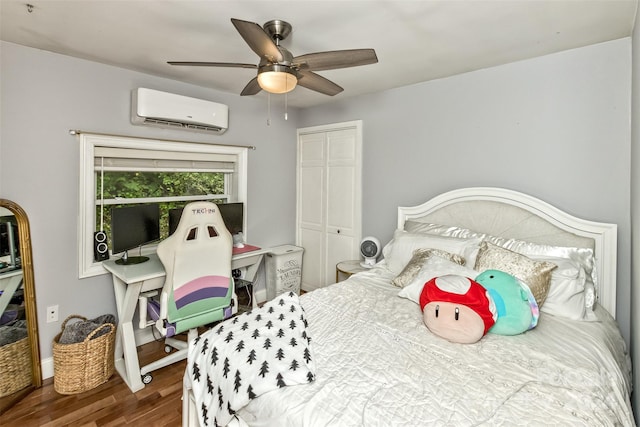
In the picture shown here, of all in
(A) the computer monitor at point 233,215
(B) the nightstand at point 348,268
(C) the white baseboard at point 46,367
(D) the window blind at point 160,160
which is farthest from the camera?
(A) the computer monitor at point 233,215

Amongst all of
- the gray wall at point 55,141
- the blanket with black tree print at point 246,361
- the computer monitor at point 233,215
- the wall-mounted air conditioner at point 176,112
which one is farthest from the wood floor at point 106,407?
the wall-mounted air conditioner at point 176,112

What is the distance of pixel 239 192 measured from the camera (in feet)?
11.8

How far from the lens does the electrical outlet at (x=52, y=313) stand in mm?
2441

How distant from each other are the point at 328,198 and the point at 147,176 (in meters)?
1.85

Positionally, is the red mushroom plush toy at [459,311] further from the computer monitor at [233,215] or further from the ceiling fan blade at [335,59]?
the computer monitor at [233,215]

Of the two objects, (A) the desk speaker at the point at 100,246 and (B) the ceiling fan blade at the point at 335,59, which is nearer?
(B) the ceiling fan blade at the point at 335,59

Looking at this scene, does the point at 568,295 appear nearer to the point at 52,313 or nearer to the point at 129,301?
the point at 129,301

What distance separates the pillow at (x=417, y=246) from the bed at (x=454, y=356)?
0.01 meters

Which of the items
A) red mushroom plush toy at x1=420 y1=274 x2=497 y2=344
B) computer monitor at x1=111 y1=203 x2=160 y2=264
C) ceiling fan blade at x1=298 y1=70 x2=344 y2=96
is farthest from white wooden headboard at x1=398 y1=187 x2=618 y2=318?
computer monitor at x1=111 y1=203 x2=160 y2=264

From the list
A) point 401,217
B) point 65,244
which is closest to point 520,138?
point 401,217

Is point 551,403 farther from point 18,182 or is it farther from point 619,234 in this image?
point 18,182

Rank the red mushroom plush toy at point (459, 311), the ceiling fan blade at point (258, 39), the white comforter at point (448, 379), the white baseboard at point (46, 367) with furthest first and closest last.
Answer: the white baseboard at point (46, 367) → the red mushroom plush toy at point (459, 311) → the ceiling fan blade at point (258, 39) → the white comforter at point (448, 379)

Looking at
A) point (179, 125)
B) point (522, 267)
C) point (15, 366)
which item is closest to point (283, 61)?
point (179, 125)

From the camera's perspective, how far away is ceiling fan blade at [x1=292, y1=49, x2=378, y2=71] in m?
1.63
